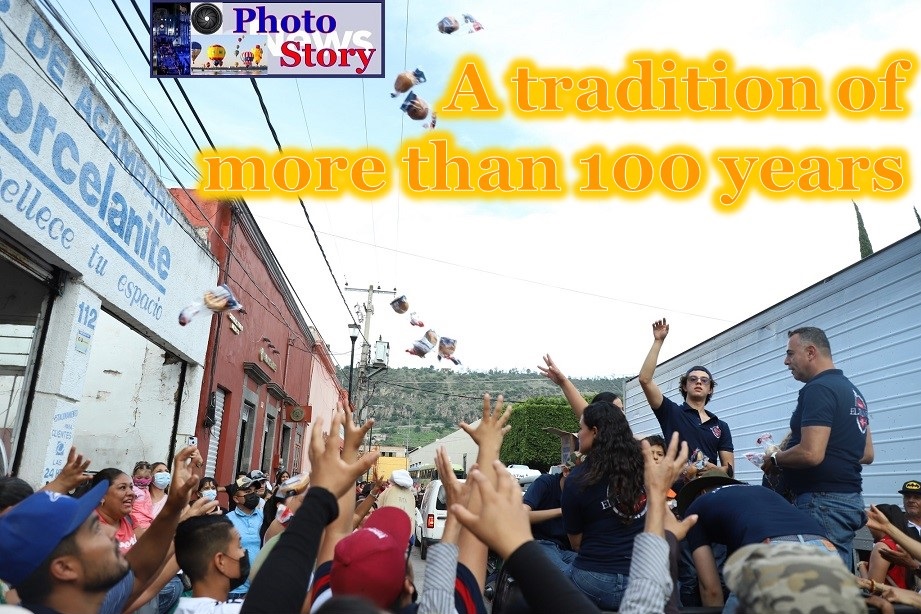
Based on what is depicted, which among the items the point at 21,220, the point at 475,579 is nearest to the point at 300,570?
the point at 475,579

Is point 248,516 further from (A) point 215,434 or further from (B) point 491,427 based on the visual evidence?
(A) point 215,434

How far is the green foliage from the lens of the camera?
39875 millimetres

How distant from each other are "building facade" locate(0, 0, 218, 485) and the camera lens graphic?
1354mm

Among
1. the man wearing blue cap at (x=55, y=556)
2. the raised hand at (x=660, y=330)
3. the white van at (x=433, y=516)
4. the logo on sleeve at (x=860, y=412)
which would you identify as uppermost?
the raised hand at (x=660, y=330)

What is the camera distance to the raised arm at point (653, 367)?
4.59m

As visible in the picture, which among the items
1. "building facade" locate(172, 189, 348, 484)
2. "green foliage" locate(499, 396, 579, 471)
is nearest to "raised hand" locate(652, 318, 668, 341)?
"building facade" locate(172, 189, 348, 484)

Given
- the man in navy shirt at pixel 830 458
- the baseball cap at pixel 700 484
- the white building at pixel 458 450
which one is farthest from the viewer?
the white building at pixel 458 450

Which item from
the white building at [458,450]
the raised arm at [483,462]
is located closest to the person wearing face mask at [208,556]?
the raised arm at [483,462]

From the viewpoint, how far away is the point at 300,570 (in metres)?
1.79

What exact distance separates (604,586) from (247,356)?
1426 cm

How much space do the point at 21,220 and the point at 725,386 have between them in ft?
24.8

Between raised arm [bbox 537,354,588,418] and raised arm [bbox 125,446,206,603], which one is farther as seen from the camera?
raised arm [bbox 537,354,588,418]

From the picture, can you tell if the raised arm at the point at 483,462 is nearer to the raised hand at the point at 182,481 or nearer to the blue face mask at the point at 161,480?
the raised hand at the point at 182,481

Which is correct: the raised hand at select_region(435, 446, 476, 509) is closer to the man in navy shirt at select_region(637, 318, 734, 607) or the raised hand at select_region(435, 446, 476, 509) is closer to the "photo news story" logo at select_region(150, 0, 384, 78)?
the man in navy shirt at select_region(637, 318, 734, 607)
